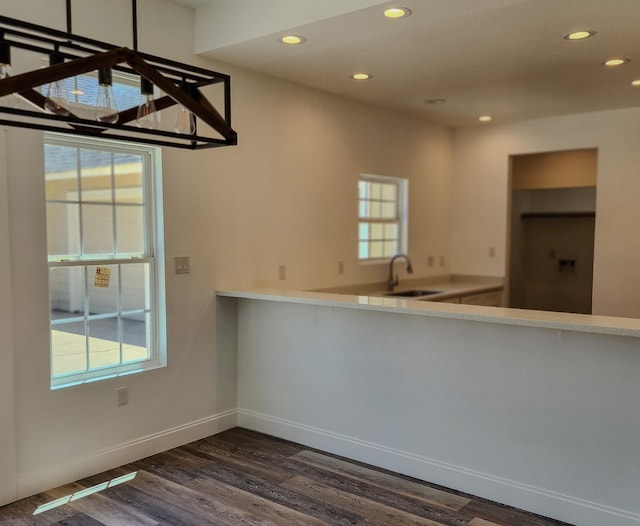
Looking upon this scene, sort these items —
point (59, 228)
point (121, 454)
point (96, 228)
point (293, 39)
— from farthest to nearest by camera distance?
point (59, 228)
point (96, 228)
point (121, 454)
point (293, 39)

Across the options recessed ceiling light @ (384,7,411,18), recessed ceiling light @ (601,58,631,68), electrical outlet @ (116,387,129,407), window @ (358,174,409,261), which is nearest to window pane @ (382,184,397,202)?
window @ (358,174,409,261)

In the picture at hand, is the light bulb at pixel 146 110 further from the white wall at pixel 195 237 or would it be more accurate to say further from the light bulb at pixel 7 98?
the white wall at pixel 195 237

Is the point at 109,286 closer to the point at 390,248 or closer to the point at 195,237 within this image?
the point at 195,237

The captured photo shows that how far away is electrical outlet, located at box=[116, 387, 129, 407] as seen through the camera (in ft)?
11.0

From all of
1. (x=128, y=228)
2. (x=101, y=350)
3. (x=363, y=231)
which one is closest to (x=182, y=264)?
(x=101, y=350)

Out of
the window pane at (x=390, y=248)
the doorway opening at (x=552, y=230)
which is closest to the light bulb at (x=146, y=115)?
the window pane at (x=390, y=248)

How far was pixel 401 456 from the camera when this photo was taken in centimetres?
327

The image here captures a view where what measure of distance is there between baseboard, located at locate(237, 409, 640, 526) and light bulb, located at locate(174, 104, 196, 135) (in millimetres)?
2229

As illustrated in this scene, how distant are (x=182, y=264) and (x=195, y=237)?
20cm

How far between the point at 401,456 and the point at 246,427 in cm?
124

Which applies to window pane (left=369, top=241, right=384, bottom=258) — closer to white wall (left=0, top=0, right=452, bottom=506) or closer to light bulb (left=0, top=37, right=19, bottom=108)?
white wall (left=0, top=0, right=452, bottom=506)

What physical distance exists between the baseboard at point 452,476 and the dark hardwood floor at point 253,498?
0.05 meters

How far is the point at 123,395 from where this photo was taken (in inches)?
133

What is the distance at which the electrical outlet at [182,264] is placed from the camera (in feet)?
11.7
